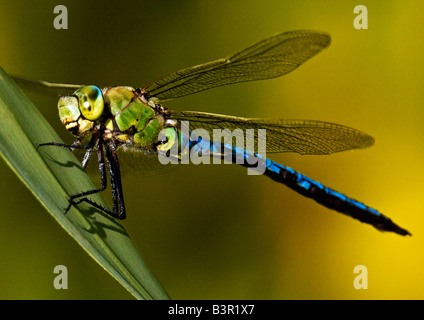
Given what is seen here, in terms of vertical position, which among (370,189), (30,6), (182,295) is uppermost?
(30,6)

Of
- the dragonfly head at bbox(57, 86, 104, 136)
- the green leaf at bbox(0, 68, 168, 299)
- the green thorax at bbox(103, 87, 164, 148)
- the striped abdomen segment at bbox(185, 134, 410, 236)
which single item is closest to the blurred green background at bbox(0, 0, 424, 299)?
the striped abdomen segment at bbox(185, 134, 410, 236)

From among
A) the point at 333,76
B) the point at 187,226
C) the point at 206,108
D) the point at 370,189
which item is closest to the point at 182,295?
the point at 187,226

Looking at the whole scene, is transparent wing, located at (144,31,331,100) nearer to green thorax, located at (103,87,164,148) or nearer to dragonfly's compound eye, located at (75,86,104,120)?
green thorax, located at (103,87,164,148)

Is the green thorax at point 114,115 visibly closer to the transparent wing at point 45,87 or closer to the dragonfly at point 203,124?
the dragonfly at point 203,124

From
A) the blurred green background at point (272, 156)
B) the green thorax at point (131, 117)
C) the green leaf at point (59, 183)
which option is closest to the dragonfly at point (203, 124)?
the green thorax at point (131, 117)

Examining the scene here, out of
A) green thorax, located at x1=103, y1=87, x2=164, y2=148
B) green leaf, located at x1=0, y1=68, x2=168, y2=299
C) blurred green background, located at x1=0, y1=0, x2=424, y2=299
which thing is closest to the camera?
green leaf, located at x1=0, y1=68, x2=168, y2=299

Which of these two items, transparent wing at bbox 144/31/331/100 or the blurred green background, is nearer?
transparent wing at bbox 144/31/331/100

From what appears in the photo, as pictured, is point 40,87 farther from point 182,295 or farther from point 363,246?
point 363,246

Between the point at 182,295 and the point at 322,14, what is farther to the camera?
the point at 322,14
